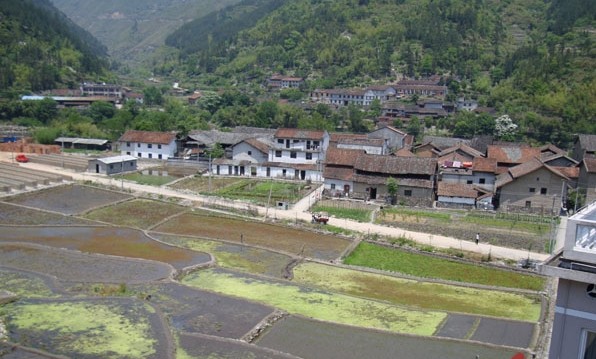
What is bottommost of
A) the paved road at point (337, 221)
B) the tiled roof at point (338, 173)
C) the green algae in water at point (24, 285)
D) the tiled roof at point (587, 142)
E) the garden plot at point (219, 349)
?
the garden plot at point (219, 349)

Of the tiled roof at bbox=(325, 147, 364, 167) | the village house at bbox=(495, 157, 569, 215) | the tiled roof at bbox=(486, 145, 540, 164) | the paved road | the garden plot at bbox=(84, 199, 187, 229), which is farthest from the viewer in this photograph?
the tiled roof at bbox=(486, 145, 540, 164)

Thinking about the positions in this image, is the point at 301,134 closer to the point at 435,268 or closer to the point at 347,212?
the point at 347,212

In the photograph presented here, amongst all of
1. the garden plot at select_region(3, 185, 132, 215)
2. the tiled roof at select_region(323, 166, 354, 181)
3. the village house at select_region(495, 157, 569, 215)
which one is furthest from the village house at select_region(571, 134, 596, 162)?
the garden plot at select_region(3, 185, 132, 215)

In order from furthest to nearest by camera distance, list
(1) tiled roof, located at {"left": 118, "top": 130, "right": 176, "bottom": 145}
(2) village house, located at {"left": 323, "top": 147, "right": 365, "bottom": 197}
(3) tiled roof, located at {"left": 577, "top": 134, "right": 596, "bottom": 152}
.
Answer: (1) tiled roof, located at {"left": 118, "top": 130, "right": 176, "bottom": 145}
(3) tiled roof, located at {"left": 577, "top": 134, "right": 596, "bottom": 152}
(2) village house, located at {"left": 323, "top": 147, "right": 365, "bottom": 197}

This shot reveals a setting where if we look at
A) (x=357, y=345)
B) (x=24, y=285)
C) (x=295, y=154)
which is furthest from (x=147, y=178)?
(x=357, y=345)

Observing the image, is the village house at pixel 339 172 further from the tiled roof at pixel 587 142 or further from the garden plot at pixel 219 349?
the garden plot at pixel 219 349

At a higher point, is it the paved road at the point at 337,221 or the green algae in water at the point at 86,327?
the paved road at the point at 337,221

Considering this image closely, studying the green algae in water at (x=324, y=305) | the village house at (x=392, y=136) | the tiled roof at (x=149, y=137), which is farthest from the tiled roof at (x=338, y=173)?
the tiled roof at (x=149, y=137)

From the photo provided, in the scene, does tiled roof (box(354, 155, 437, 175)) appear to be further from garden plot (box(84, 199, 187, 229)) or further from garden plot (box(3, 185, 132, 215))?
garden plot (box(3, 185, 132, 215))

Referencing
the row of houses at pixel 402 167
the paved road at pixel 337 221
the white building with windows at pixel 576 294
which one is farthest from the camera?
the row of houses at pixel 402 167
